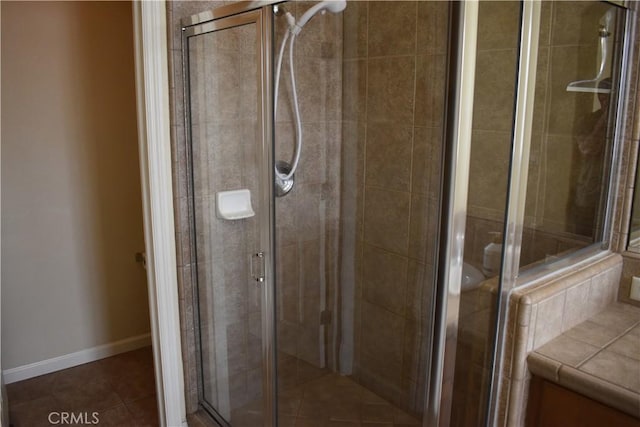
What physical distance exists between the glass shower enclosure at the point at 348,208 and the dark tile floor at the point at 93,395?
0.57 meters

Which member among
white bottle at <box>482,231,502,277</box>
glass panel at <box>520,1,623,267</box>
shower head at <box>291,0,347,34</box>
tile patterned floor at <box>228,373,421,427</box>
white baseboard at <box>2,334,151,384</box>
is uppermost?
shower head at <box>291,0,347,34</box>

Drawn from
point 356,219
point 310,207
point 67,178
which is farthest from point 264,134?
point 67,178

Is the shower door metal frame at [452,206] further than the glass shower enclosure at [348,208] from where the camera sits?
No

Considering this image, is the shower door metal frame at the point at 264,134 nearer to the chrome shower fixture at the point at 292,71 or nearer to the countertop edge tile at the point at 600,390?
the chrome shower fixture at the point at 292,71

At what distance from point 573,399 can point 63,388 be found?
96.8 inches

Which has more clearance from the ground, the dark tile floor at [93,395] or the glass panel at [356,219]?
the glass panel at [356,219]

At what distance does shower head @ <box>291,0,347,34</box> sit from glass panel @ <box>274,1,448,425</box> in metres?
0.02

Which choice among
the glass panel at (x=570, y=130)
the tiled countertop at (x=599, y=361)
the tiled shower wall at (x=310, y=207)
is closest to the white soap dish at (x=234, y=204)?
the tiled shower wall at (x=310, y=207)

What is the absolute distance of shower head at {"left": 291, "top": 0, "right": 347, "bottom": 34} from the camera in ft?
5.64

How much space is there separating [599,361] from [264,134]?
121 centimetres

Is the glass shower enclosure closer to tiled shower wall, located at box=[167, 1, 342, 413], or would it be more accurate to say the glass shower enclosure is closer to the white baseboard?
tiled shower wall, located at box=[167, 1, 342, 413]

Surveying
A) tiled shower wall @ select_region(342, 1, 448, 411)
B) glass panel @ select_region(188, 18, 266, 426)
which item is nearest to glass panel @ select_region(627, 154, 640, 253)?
tiled shower wall @ select_region(342, 1, 448, 411)

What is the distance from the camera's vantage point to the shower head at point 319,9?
1720 millimetres

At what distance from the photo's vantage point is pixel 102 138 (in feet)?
9.14
